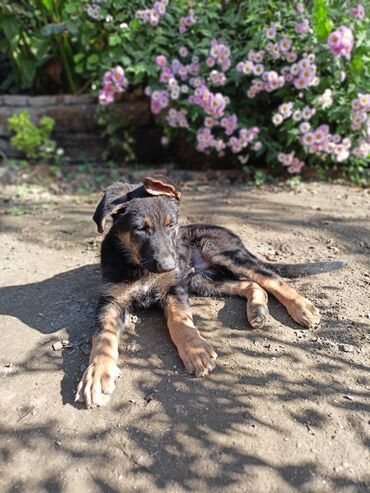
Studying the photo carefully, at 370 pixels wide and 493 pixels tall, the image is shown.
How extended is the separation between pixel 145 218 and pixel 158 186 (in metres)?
0.26

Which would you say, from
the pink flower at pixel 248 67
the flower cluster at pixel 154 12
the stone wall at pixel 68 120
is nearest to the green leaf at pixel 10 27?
the stone wall at pixel 68 120

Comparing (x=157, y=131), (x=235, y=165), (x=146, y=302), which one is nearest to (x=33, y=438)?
(x=146, y=302)

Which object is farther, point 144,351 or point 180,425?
point 144,351

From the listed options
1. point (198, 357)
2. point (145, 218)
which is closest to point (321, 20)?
point (145, 218)

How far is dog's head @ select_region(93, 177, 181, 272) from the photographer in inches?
124

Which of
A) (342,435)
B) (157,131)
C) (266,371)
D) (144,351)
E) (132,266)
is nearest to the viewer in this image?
(342,435)

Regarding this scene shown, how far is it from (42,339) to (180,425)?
4.23 feet

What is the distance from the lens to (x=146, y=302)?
3533mm

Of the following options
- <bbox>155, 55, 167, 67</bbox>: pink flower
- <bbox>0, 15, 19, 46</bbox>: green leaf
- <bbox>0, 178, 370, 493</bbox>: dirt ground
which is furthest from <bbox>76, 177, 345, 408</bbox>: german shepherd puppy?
<bbox>0, 15, 19, 46</bbox>: green leaf

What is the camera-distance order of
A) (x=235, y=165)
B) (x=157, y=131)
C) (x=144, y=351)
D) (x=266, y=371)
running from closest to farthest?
1. (x=266, y=371)
2. (x=144, y=351)
3. (x=235, y=165)
4. (x=157, y=131)

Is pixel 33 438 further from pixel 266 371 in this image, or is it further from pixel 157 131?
pixel 157 131

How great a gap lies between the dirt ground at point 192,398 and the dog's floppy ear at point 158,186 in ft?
3.13

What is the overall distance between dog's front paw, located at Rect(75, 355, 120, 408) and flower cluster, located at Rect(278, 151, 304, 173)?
4.19m

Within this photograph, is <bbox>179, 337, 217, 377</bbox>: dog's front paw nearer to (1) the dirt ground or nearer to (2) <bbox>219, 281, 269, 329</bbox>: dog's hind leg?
(1) the dirt ground
